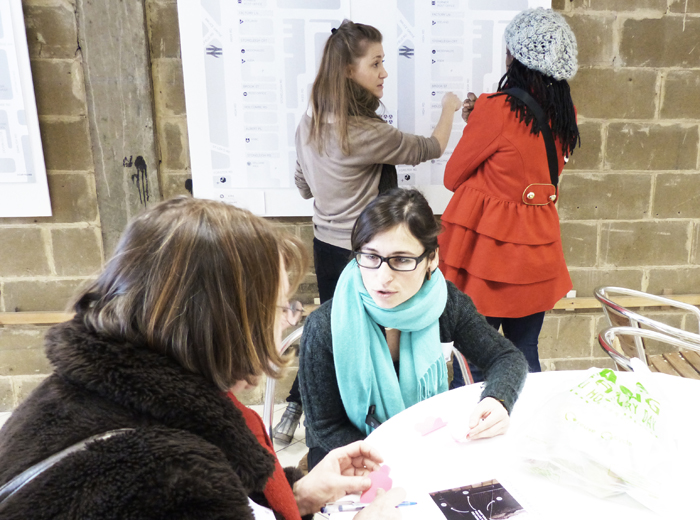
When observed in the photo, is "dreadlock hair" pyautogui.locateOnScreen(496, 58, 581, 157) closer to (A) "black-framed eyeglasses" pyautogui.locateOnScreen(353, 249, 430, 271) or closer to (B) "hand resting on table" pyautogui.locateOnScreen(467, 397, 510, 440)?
(A) "black-framed eyeglasses" pyautogui.locateOnScreen(353, 249, 430, 271)

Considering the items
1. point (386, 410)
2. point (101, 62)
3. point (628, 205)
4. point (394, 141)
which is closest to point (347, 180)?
point (394, 141)

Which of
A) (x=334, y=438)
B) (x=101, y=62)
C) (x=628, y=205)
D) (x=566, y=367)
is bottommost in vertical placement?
(x=566, y=367)

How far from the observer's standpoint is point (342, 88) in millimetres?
1844

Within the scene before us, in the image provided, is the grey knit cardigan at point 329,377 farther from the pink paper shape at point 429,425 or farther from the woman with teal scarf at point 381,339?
the pink paper shape at point 429,425

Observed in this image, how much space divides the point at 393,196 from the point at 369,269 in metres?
0.21

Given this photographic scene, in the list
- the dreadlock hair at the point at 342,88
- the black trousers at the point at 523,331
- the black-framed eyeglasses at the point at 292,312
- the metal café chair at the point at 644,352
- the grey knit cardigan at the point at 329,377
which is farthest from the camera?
the black trousers at the point at 523,331

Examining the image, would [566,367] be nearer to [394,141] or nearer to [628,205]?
[628,205]

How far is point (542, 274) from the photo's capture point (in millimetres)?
1857

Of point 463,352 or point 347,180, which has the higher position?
point 347,180

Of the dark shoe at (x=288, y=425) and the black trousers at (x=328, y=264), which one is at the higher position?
the black trousers at (x=328, y=264)

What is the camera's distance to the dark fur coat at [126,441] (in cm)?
48

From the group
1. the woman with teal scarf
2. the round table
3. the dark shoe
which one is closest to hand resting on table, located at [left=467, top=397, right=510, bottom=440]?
the round table

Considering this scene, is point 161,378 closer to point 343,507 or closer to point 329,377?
point 343,507

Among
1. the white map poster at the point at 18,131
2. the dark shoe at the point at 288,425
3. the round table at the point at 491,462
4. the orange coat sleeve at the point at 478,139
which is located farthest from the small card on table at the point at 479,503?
the white map poster at the point at 18,131
